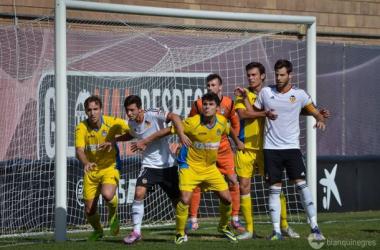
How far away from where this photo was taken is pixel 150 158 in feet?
32.9

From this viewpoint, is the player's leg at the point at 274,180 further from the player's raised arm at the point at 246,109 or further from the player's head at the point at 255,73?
the player's head at the point at 255,73

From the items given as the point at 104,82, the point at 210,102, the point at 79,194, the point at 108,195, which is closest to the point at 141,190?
the point at 108,195

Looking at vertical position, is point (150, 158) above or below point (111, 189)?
above

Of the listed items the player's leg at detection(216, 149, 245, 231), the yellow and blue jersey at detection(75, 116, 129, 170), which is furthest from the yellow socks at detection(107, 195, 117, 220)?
the player's leg at detection(216, 149, 245, 231)

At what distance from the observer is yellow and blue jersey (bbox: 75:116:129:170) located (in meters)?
10.3

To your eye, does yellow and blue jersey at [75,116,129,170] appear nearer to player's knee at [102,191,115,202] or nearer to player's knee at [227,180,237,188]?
player's knee at [102,191,115,202]

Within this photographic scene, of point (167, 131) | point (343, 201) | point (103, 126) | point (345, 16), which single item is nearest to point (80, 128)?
point (103, 126)

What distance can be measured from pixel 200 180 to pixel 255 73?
1591 millimetres

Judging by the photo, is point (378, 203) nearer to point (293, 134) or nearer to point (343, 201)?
point (343, 201)

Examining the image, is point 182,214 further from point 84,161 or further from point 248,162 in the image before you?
point 84,161

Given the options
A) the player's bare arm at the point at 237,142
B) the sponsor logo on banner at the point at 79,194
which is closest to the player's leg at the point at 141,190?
the player's bare arm at the point at 237,142

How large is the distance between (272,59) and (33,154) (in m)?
5.23

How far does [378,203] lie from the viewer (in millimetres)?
16328

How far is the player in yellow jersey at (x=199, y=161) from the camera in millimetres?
9578
